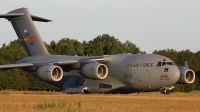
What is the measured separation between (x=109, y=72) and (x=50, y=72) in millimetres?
4750

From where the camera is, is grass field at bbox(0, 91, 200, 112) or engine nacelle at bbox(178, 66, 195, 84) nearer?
grass field at bbox(0, 91, 200, 112)

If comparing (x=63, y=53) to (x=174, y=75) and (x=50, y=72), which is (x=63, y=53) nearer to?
(x=50, y=72)

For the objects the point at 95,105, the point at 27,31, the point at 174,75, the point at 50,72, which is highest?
the point at 27,31

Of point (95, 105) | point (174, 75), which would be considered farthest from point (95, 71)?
point (95, 105)

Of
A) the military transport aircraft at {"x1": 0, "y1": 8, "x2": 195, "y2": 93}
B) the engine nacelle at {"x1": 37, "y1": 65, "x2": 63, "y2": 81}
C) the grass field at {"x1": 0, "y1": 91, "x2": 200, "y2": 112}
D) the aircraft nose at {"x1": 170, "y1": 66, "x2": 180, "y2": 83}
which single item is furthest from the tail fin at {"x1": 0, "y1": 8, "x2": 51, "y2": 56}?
the grass field at {"x1": 0, "y1": 91, "x2": 200, "y2": 112}

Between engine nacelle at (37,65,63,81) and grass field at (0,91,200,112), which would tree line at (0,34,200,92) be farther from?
grass field at (0,91,200,112)

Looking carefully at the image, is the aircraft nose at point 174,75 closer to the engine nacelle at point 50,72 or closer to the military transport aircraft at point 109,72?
the military transport aircraft at point 109,72

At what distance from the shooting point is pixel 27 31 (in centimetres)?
4269

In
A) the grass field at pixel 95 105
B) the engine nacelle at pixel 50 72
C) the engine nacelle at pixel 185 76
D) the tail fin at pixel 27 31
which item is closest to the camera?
the grass field at pixel 95 105

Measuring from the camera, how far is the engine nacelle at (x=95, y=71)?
3609 centimetres

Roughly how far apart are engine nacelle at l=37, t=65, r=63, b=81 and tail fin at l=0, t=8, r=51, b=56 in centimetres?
599

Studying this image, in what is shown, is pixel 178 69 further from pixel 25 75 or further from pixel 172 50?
pixel 172 50

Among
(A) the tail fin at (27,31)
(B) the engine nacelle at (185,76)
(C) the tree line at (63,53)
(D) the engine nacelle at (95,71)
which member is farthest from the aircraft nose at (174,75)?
(C) the tree line at (63,53)

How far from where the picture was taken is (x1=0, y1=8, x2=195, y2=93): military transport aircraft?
118ft
